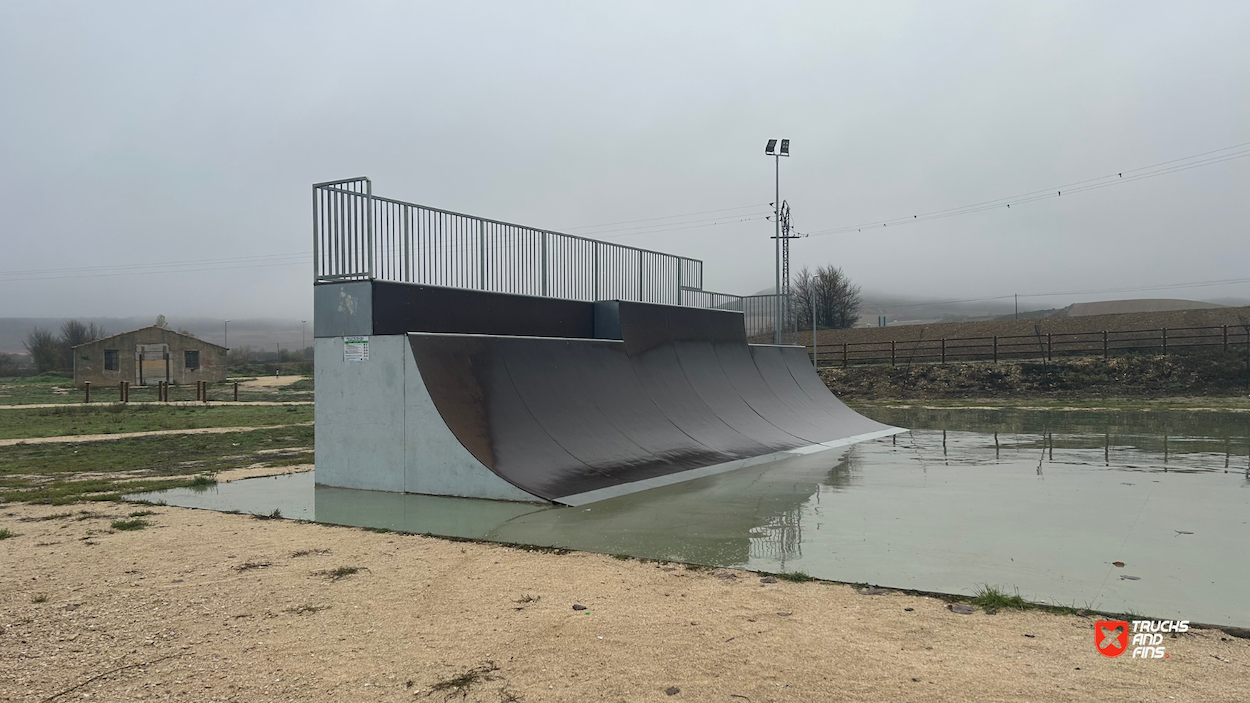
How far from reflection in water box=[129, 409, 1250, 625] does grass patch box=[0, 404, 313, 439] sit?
9.83m

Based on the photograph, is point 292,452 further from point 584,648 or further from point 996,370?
point 996,370

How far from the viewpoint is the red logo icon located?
3.12 meters

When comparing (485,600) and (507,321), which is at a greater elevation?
(507,321)

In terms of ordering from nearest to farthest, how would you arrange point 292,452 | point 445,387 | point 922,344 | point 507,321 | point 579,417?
point 445,387, point 579,417, point 507,321, point 292,452, point 922,344

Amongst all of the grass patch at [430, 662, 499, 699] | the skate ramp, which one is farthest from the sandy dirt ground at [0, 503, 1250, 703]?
the skate ramp

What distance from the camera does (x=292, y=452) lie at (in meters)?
11.9

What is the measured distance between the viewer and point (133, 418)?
19.5 meters

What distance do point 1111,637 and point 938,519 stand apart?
2.68m

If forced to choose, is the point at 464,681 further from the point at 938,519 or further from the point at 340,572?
the point at 938,519

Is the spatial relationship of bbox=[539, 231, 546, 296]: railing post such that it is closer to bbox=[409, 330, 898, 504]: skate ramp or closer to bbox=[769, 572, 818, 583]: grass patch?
bbox=[409, 330, 898, 504]: skate ramp

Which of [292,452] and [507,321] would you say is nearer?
[507,321]

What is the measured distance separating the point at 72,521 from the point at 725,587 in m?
5.28

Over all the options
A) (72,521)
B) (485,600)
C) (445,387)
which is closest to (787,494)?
(445,387)
